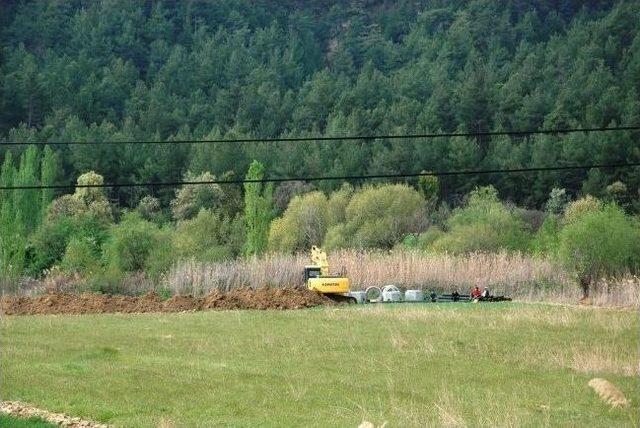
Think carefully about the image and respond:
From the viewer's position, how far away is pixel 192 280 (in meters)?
46.2

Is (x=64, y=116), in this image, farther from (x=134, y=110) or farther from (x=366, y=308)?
(x=366, y=308)

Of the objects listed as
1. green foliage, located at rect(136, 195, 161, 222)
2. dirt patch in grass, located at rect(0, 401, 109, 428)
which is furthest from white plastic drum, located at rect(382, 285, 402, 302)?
green foliage, located at rect(136, 195, 161, 222)

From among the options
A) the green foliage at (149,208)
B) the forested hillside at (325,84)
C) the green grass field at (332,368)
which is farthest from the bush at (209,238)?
the green grass field at (332,368)

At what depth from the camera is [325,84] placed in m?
115

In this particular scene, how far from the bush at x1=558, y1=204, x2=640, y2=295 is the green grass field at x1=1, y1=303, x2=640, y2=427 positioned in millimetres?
9972

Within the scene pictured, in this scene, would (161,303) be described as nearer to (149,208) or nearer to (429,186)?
(429,186)

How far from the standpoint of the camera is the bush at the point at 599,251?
44.1 m

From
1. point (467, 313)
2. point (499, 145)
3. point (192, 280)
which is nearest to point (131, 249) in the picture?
point (192, 280)

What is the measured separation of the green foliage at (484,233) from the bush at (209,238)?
33.4ft

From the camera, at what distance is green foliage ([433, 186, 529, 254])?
57.5 m

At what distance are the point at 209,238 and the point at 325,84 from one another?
51.8 meters

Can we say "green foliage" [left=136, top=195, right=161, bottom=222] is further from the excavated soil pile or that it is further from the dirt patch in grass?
the dirt patch in grass

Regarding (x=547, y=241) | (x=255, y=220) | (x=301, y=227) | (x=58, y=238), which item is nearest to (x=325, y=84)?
(x=301, y=227)

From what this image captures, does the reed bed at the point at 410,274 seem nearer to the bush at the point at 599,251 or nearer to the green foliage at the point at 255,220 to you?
the bush at the point at 599,251
